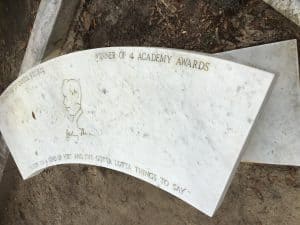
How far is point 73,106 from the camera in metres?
3.13

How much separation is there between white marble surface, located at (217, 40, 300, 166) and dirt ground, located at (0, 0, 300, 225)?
94mm

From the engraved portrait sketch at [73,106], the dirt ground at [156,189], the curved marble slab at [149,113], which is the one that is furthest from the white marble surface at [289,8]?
the engraved portrait sketch at [73,106]

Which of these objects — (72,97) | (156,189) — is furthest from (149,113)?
(156,189)

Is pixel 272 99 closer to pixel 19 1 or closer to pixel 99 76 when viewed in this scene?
pixel 99 76

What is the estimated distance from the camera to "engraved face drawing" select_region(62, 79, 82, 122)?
308 centimetres

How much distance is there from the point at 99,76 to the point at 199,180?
73cm

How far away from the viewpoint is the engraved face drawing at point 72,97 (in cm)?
308

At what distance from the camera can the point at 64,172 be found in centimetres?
388

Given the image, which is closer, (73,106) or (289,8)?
(289,8)

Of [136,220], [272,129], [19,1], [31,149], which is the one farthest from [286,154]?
[19,1]

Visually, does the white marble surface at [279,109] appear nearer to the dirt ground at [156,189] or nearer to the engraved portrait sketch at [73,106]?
the dirt ground at [156,189]

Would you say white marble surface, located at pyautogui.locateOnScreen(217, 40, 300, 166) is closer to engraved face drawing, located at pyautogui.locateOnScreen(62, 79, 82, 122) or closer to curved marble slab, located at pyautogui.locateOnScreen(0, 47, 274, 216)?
curved marble slab, located at pyautogui.locateOnScreen(0, 47, 274, 216)

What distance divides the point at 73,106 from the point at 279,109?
44.0 inches

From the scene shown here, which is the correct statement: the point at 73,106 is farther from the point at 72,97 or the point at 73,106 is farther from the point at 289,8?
the point at 289,8
